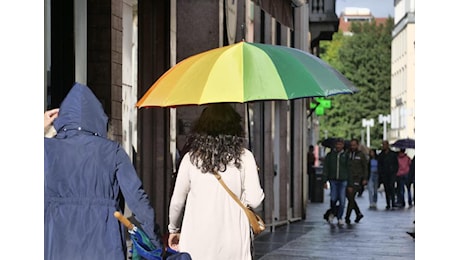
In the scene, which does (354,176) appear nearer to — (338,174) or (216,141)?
(338,174)

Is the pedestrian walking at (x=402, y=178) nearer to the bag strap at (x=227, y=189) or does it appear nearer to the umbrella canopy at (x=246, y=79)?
the umbrella canopy at (x=246, y=79)

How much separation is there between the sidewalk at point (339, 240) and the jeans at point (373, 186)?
518 centimetres

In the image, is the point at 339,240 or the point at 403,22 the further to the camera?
the point at 403,22

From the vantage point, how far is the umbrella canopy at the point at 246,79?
7301 mm

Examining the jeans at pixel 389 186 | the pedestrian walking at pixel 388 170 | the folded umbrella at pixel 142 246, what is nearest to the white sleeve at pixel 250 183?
the folded umbrella at pixel 142 246

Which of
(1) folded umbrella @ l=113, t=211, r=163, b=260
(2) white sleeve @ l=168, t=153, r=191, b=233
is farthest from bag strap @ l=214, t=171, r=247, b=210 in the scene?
(1) folded umbrella @ l=113, t=211, r=163, b=260

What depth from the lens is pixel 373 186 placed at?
28.5 metres

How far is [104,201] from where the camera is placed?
5609 millimetres

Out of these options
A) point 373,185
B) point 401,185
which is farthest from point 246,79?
point 373,185

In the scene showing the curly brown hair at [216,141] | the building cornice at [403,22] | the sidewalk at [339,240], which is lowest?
the sidewalk at [339,240]

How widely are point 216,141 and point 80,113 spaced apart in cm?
140

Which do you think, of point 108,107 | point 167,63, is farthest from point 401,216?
point 108,107

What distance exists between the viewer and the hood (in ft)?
18.5

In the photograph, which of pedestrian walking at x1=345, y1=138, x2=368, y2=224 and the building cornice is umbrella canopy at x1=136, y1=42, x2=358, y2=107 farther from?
the building cornice
